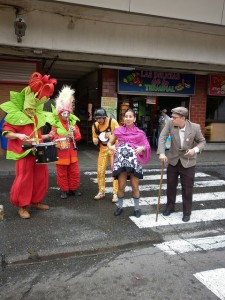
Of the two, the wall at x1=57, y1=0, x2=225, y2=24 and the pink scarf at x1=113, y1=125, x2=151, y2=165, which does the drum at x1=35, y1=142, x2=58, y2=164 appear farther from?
the wall at x1=57, y1=0, x2=225, y2=24

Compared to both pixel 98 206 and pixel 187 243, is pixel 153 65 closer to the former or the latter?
pixel 98 206

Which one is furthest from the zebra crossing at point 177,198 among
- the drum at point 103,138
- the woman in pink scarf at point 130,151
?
the drum at point 103,138

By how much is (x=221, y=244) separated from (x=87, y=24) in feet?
23.8

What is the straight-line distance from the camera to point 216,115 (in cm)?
1398

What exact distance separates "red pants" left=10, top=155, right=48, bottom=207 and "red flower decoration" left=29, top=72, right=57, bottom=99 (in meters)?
1.03

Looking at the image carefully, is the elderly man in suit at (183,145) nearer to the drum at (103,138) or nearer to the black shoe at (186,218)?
the black shoe at (186,218)

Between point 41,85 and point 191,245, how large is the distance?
10.8 feet

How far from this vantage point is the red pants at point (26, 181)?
16.1 ft

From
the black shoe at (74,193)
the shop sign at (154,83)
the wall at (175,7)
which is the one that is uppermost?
the wall at (175,7)

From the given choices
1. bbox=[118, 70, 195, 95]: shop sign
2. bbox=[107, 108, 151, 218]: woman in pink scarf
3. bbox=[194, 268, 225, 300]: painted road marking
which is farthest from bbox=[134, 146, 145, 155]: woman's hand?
bbox=[118, 70, 195, 95]: shop sign

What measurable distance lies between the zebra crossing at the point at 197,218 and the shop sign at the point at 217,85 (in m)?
5.90

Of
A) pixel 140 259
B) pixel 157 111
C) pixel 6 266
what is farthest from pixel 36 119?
pixel 157 111

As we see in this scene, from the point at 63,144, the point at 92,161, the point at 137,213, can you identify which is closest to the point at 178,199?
the point at 137,213

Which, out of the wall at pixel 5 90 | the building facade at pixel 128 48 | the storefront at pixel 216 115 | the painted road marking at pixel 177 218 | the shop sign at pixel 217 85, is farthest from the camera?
the storefront at pixel 216 115
